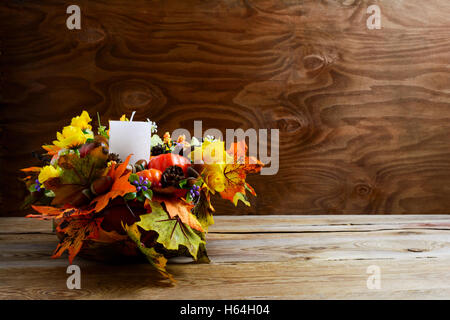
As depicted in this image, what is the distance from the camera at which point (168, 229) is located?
0.49 metres

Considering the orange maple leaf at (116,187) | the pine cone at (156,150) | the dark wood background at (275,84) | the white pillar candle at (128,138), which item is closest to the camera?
the orange maple leaf at (116,187)

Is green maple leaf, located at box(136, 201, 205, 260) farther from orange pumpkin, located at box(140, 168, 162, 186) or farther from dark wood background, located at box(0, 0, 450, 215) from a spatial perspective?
dark wood background, located at box(0, 0, 450, 215)

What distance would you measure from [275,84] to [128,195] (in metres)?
0.87

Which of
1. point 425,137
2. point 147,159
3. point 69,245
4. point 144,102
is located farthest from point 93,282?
point 425,137

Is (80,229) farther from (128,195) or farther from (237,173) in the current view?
(237,173)

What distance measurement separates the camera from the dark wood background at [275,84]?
1161mm

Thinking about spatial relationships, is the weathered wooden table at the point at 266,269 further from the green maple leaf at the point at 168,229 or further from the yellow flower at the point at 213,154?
the yellow flower at the point at 213,154

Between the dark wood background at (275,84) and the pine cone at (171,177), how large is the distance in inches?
27.6

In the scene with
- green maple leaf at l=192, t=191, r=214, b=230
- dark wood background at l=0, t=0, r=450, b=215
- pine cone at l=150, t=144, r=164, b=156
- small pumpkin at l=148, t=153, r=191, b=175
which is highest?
dark wood background at l=0, t=0, r=450, b=215

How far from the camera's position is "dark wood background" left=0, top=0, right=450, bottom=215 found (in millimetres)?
1161

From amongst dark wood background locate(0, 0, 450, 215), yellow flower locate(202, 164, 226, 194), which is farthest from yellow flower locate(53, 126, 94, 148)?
dark wood background locate(0, 0, 450, 215)

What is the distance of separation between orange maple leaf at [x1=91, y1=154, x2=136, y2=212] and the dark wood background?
728 millimetres

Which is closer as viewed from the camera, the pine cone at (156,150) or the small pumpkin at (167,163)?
the small pumpkin at (167,163)

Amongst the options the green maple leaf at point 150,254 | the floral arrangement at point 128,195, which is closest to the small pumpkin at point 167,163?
the floral arrangement at point 128,195
